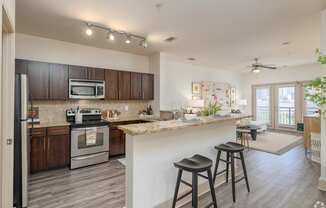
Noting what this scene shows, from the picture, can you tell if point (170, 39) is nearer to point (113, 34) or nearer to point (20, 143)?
point (113, 34)

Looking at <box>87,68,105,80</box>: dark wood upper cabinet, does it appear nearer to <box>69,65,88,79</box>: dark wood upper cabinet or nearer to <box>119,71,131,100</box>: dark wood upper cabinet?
<box>69,65,88,79</box>: dark wood upper cabinet

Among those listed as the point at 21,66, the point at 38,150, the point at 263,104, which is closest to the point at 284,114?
the point at 263,104

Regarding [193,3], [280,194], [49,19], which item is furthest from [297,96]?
[49,19]

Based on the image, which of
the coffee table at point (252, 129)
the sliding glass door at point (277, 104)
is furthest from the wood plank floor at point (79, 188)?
the sliding glass door at point (277, 104)

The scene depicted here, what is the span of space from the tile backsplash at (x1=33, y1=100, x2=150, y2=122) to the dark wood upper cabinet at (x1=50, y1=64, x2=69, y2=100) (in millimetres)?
370

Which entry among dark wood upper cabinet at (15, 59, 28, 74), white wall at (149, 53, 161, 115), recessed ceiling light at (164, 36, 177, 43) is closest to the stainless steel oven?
dark wood upper cabinet at (15, 59, 28, 74)

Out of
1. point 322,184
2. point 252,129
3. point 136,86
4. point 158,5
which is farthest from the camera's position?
point 252,129

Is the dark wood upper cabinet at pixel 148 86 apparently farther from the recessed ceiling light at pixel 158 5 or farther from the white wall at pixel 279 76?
the white wall at pixel 279 76

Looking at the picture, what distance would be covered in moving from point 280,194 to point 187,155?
1.51 metres

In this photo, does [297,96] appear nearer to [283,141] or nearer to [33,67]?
[283,141]

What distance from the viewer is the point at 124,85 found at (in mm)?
4570

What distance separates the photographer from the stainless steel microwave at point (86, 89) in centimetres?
382

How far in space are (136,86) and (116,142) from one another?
1561 millimetres

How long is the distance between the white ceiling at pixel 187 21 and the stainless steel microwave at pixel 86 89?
37.3 inches
